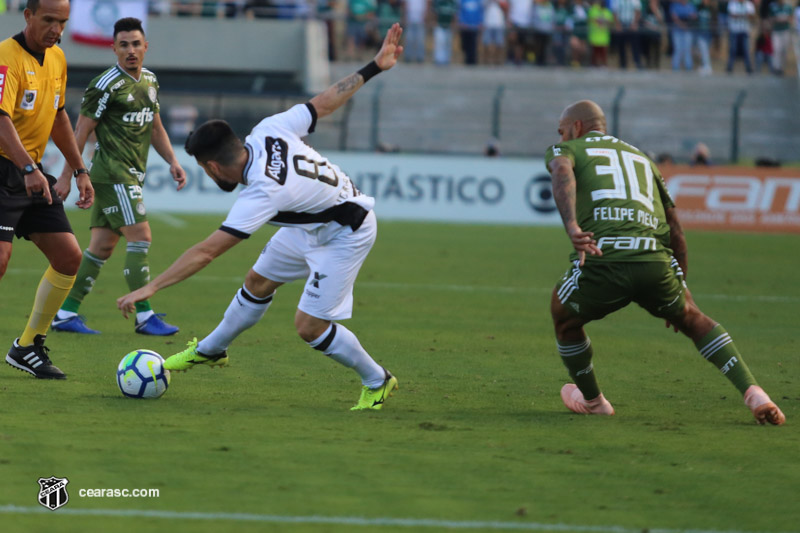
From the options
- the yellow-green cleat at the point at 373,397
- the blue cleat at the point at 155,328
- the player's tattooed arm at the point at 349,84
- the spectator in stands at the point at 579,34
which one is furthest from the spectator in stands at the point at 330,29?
the yellow-green cleat at the point at 373,397

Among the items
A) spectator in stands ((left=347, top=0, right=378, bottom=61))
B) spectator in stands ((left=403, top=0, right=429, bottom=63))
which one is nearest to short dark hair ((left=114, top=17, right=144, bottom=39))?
spectator in stands ((left=403, top=0, right=429, bottom=63))

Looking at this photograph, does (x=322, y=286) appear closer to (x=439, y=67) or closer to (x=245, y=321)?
(x=245, y=321)

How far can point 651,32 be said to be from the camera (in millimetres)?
29703

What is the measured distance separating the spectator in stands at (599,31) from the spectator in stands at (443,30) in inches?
143

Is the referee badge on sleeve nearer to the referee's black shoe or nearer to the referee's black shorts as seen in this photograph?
the referee's black shorts

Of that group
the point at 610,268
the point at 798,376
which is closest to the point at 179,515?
the point at 610,268

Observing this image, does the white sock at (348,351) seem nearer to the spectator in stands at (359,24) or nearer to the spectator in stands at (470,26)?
the spectator in stands at (470,26)

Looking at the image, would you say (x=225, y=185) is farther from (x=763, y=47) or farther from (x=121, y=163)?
(x=763, y=47)

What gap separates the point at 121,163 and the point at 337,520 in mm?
5579

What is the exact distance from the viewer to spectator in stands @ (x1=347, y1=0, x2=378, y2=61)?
30375 millimetres

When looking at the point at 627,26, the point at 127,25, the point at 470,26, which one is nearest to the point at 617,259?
the point at 127,25

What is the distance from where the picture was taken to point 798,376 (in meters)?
8.30

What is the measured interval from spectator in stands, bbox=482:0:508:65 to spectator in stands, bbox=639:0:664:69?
3634 mm

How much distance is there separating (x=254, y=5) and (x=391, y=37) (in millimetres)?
26058
